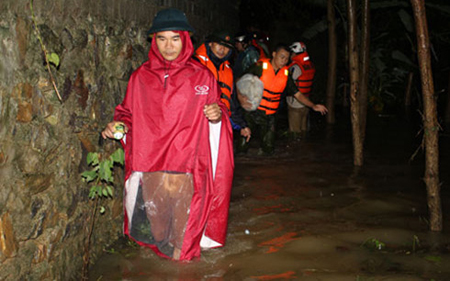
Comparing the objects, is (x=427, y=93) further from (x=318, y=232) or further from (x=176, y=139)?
(x=176, y=139)

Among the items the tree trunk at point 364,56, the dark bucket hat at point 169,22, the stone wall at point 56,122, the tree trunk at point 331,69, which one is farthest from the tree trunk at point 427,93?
the tree trunk at point 331,69

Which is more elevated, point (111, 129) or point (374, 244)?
point (111, 129)

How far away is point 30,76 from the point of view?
320cm

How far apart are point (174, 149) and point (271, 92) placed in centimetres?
456

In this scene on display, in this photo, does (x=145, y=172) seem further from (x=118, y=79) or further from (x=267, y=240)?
(x=267, y=240)

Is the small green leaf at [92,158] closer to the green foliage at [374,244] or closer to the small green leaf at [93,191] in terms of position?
the small green leaf at [93,191]

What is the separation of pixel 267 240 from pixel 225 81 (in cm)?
208

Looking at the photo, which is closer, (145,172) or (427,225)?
(145,172)

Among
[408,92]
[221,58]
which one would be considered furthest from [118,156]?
[408,92]

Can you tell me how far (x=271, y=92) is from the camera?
851 centimetres

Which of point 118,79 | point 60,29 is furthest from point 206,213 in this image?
point 60,29

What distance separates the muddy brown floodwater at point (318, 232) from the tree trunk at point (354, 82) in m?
0.31

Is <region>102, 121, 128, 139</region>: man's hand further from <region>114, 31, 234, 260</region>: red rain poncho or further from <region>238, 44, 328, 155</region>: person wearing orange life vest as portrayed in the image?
<region>238, 44, 328, 155</region>: person wearing orange life vest

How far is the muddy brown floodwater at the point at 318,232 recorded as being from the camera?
166 inches
